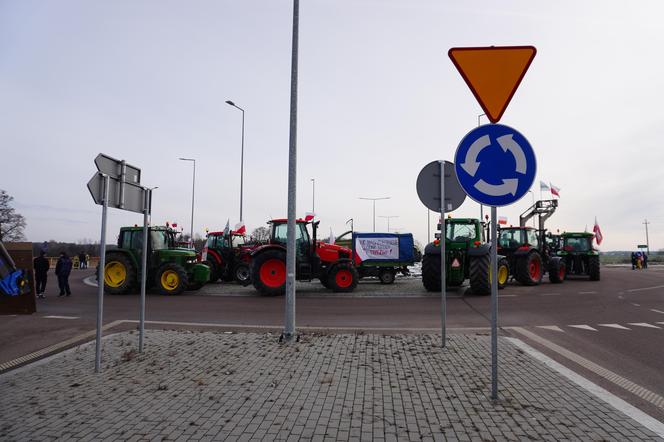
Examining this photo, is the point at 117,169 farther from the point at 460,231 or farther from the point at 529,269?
the point at 529,269

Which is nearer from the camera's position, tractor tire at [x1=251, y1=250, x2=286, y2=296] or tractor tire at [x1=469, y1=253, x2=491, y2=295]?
tractor tire at [x1=469, y1=253, x2=491, y2=295]

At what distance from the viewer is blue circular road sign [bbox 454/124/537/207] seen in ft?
12.4

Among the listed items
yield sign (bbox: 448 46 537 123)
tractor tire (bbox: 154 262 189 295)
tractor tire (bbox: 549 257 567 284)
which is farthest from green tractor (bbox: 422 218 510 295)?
yield sign (bbox: 448 46 537 123)

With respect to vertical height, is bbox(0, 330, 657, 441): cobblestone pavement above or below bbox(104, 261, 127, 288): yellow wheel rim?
below

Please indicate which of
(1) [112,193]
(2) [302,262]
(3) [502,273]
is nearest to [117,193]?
(1) [112,193]

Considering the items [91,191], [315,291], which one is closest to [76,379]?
[91,191]

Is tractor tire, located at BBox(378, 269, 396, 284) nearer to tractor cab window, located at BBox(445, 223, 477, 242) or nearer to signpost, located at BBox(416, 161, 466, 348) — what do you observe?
tractor cab window, located at BBox(445, 223, 477, 242)

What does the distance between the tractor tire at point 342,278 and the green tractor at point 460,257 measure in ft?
8.14

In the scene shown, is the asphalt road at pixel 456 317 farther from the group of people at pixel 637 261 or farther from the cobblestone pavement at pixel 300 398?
the group of people at pixel 637 261

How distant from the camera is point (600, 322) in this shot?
852 cm

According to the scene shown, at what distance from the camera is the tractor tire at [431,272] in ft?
45.4

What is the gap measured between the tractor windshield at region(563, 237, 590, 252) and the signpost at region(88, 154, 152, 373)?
19591 millimetres

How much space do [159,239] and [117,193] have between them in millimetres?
10021

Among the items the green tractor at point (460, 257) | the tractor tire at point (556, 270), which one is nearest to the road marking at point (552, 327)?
the green tractor at point (460, 257)
